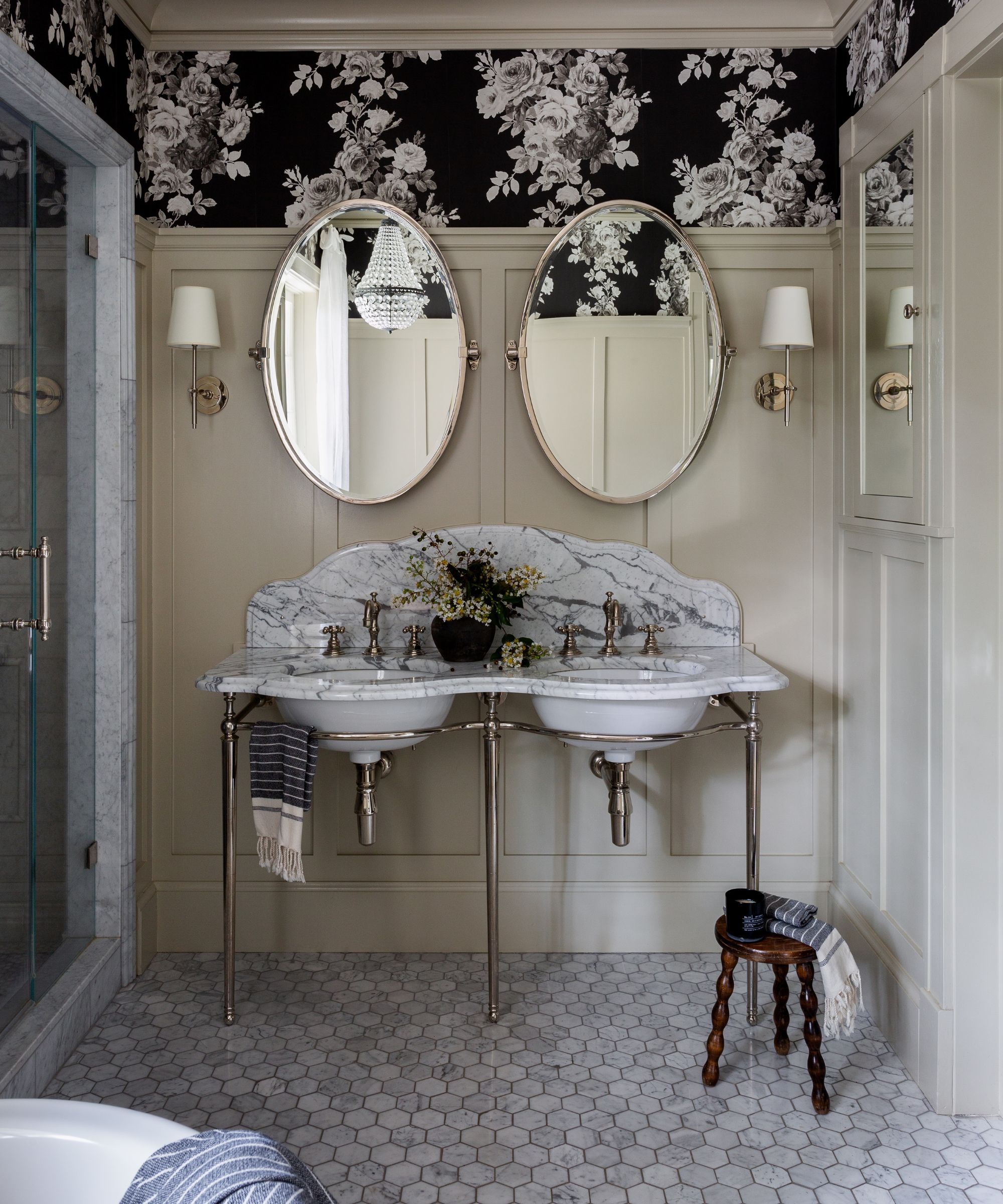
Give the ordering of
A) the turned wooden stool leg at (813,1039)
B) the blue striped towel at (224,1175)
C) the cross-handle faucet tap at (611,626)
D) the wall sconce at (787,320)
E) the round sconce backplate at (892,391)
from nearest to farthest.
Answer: the blue striped towel at (224,1175) → the turned wooden stool leg at (813,1039) → the round sconce backplate at (892,391) → the wall sconce at (787,320) → the cross-handle faucet tap at (611,626)

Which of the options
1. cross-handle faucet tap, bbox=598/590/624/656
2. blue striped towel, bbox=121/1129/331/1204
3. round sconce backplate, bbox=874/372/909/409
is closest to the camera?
blue striped towel, bbox=121/1129/331/1204

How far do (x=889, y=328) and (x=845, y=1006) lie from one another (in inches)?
62.6

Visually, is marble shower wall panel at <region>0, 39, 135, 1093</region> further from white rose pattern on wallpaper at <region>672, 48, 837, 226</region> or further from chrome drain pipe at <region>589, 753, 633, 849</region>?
white rose pattern on wallpaper at <region>672, 48, 837, 226</region>

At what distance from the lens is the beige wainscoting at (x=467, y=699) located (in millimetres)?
3072

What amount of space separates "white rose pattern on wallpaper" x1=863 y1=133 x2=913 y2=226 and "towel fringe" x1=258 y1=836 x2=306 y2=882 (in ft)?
6.87

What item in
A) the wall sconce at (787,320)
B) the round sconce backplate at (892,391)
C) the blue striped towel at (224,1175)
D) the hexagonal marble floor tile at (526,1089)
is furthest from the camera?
the wall sconce at (787,320)

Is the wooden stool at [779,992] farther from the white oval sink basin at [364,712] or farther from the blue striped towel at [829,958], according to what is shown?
the white oval sink basin at [364,712]

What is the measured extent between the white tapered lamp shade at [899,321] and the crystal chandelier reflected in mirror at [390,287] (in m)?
1.24

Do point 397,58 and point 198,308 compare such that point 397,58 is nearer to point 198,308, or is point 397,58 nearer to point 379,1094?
point 198,308

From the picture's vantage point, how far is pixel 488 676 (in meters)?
2.67

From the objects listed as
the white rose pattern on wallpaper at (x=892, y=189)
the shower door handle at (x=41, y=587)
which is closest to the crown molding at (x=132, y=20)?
the shower door handle at (x=41, y=587)

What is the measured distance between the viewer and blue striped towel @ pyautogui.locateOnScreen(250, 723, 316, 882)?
8.64 ft

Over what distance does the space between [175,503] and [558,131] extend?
59.7 inches

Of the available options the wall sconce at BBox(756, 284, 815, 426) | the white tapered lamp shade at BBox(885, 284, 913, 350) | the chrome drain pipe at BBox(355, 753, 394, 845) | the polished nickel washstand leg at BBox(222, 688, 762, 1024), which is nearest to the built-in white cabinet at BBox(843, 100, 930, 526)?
the white tapered lamp shade at BBox(885, 284, 913, 350)
